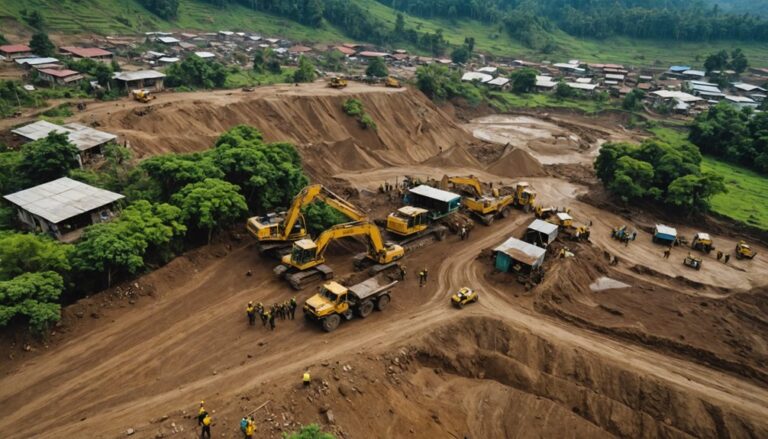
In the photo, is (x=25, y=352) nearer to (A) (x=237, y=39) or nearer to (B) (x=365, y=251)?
(B) (x=365, y=251)

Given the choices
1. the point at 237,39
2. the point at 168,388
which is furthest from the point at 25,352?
the point at 237,39

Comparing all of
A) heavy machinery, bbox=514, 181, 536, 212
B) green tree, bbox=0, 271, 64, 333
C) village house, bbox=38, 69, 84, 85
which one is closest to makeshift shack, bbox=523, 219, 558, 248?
heavy machinery, bbox=514, 181, 536, 212

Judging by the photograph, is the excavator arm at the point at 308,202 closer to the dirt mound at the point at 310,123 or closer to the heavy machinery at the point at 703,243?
the dirt mound at the point at 310,123

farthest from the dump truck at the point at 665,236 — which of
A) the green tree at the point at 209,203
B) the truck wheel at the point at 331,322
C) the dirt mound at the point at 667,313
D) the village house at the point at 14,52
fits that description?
the village house at the point at 14,52

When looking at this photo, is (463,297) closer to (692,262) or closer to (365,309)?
(365,309)

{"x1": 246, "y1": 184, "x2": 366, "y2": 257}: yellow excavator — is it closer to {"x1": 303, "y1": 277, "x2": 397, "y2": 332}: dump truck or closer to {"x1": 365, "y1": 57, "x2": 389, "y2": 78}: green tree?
{"x1": 303, "y1": 277, "x2": 397, "y2": 332}: dump truck

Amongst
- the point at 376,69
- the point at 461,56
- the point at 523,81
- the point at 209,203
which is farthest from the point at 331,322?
the point at 461,56

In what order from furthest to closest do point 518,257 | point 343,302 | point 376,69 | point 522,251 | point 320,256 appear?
point 376,69 < point 522,251 < point 518,257 < point 320,256 < point 343,302
